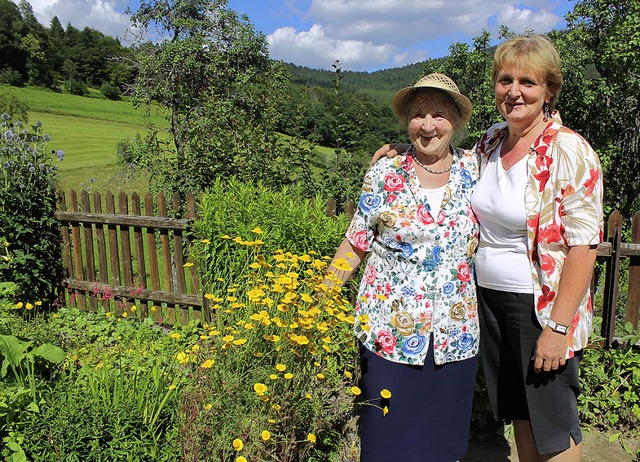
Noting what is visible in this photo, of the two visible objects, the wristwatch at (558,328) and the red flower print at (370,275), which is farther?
the red flower print at (370,275)

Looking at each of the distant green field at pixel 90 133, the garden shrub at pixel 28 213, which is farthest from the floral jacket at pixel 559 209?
the garden shrub at pixel 28 213

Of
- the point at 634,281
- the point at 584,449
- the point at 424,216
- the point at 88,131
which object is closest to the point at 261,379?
the point at 424,216

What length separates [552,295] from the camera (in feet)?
5.93

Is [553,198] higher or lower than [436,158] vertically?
lower

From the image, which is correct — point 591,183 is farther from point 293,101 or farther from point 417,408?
point 293,101

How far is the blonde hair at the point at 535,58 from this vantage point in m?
1.80

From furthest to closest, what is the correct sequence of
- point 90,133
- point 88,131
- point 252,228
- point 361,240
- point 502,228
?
1. point 88,131
2. point 90,133
3. point 252,228
4. point 361,240
5. point 502,228

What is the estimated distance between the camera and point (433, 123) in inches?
79.9

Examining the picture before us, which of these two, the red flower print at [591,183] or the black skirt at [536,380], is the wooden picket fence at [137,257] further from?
the red flower print at [591,183]

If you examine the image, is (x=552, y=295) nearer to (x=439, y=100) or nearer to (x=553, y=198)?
(x=553, y=198)

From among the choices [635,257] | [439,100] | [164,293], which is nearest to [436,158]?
[439,100]

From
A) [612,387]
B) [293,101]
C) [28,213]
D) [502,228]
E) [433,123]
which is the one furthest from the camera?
[293,101]

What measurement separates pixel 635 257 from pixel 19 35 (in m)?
68.5

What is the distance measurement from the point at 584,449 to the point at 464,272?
75.4 inches
